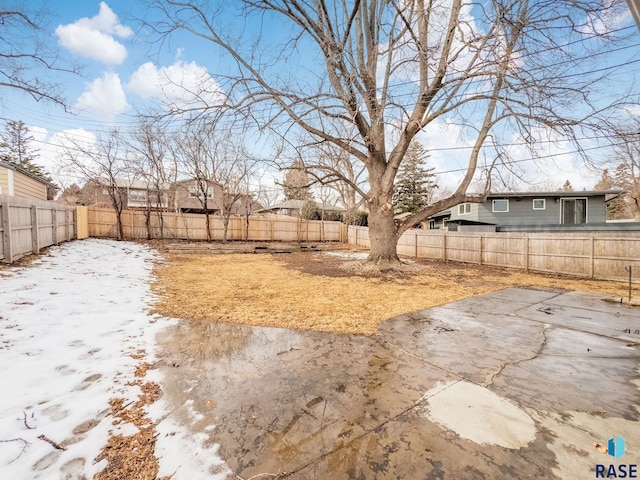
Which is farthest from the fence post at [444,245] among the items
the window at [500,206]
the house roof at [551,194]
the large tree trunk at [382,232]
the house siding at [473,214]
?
the window at [500,206]

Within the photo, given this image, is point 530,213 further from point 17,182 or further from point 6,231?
point 17,182

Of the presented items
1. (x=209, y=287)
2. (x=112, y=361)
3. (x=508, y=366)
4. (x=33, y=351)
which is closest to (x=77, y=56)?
(x=209, y=287)

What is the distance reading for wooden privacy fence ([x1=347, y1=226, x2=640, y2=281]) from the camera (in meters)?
7.68

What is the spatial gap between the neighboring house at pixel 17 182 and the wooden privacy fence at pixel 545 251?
18429 millimetres

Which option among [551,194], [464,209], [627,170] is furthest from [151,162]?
[627,170]

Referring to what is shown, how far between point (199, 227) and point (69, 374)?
16.9 metres

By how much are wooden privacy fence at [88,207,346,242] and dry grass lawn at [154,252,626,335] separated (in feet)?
28.9

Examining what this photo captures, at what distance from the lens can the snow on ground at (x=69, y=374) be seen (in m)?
1.63

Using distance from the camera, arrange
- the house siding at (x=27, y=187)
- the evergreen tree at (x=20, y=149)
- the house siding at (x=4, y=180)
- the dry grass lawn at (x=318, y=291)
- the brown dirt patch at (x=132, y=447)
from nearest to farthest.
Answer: the brown dirt patch at (x=132, y=447) < the dry grass lawn at (x=318, y=291) < the house siding at (x=4, y=180) < the house siding at (x=27, y=187) < the evergreen tree at (x=20, y=149)

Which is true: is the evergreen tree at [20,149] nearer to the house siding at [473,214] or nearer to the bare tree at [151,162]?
the bare tree at [151,162]

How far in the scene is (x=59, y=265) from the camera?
7.28m

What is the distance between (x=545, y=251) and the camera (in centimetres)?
930

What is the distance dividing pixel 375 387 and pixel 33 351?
3557 millimetres

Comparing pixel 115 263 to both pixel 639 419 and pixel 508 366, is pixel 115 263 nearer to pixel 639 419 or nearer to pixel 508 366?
pixel 508 366
